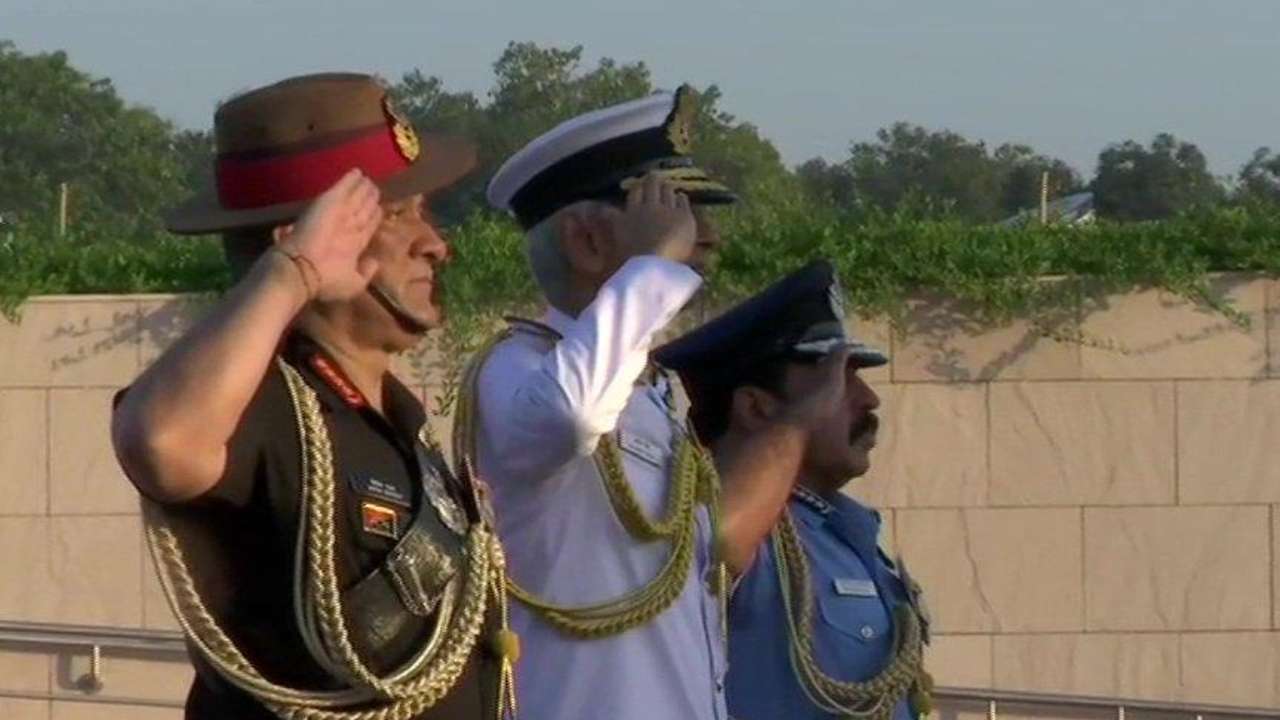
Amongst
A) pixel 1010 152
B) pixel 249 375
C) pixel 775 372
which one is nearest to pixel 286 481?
pixel 249 375

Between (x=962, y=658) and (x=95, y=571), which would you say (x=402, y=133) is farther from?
(x=95, y=571)

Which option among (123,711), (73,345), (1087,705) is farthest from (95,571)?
(1087,705)

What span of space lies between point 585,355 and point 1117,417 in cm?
522

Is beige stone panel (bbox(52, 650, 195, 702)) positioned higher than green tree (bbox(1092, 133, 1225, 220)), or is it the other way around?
green tree (bbox(1092, 133, 1225, 220))

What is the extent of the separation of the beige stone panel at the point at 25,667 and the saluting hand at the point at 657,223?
5.12 m

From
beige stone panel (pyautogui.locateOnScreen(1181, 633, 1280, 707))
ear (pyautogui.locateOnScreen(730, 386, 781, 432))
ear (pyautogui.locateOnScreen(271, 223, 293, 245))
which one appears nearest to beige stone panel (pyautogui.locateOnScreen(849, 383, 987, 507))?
beige stone panel (pyautogui.locateOnScreen(1181, 633, 1280, 707))

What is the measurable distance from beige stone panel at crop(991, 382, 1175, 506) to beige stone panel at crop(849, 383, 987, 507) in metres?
0.06

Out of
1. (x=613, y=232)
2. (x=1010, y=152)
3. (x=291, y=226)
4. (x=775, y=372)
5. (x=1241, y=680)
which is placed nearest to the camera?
(x=291, y=226)

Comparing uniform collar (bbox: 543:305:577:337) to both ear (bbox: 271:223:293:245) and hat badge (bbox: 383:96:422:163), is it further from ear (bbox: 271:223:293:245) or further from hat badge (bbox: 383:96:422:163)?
ear (bbox: 271:223:293:245)

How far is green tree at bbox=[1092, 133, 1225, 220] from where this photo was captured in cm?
1090

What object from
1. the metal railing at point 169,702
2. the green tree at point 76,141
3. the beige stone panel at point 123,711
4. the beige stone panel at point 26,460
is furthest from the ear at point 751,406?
the green tree at point 76,141

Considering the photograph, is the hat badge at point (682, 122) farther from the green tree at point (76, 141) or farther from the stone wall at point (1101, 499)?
the green tree at point (76, 141)

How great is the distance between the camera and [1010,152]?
12961mm

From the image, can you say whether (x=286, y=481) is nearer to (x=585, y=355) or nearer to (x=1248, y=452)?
(x=585, y=355)
